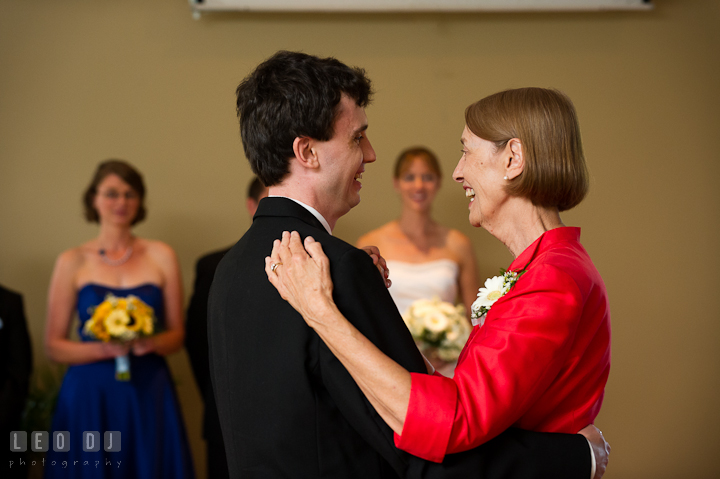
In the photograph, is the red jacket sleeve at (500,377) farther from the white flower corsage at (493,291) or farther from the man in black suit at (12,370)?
the man in black suit at (12,370)

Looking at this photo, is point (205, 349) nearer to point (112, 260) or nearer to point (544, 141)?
point (112, 260)

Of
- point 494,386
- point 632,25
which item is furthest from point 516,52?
point 494,386

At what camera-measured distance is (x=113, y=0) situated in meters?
5.44

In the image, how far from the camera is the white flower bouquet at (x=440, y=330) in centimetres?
382

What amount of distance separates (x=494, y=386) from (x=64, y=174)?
16.1 feet

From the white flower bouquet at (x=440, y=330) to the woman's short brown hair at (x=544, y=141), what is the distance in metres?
2.06

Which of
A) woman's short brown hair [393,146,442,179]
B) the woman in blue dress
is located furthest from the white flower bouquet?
the woman in blue dress

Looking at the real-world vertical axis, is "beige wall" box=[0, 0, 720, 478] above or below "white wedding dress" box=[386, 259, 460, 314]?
above

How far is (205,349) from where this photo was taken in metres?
4.50

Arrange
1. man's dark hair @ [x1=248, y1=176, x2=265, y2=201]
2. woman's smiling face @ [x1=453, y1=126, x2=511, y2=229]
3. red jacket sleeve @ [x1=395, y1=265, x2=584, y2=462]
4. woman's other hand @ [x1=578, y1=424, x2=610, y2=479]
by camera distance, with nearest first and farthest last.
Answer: red jacket sleeve @ [x1=395, y1=265, x2=584, y2=462] → woman's other hand @ [x1=578, y1=424, x2=610, y2=479] → woman's smiling face @ [x1=453, y1=126, x2=511, y2=229] → man's dark hair @ [x1=248, y1=176, x2=265, y2=201]

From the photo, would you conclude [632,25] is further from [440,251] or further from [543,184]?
[543,184]

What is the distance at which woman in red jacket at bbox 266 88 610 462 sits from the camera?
57.4 inches
